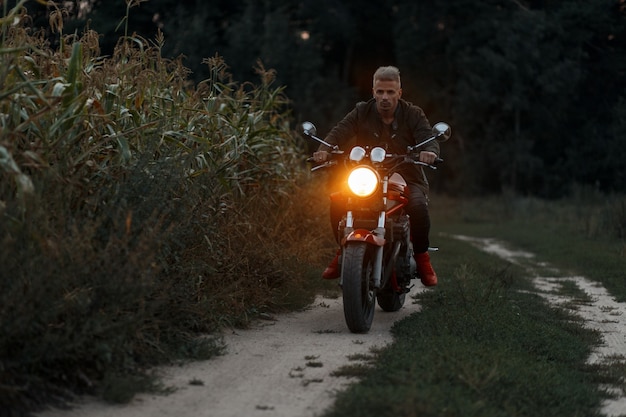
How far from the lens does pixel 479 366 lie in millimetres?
6043

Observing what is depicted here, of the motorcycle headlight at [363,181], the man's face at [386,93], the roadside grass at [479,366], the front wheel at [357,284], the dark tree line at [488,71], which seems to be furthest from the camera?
the dark tree line at [488,71]

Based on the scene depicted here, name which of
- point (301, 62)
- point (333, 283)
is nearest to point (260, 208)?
point (333, 283)

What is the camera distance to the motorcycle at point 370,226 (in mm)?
7395

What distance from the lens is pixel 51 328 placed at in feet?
17.7

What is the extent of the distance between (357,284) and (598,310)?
12.2 ft

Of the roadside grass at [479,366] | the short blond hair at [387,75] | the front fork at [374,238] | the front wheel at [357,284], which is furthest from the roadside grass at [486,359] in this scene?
the short blond hair at [387,75]

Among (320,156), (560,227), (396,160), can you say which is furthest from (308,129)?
(560,227)

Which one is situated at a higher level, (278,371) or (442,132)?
(442,132)

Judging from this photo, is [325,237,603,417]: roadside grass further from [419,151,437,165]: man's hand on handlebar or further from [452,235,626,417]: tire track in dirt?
[419,151,437,165]: man's hand on handlebar

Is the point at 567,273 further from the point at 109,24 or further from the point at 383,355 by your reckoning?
the point at 383,355

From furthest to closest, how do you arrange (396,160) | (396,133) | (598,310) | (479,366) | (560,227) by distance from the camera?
1. (560,227)
2. (598,310)
3. (396,133)
4. (396,160)
5. (479,366)

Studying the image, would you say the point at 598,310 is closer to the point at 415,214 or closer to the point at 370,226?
the point at 415,214

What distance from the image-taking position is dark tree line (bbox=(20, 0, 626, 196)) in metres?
33.5

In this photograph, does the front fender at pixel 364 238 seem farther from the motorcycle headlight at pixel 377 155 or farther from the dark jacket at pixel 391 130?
the dark jacket at pixel 391 130
